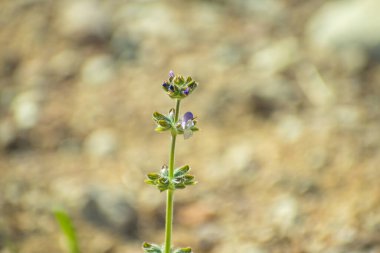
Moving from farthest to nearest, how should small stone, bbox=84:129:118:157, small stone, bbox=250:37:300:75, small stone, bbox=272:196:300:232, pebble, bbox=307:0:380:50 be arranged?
pebble, bbox=307:0:380:50, small stone, bbox=250:37:300:75, small stone, bbox=84:129:118:157, small stone, bbox=272:196:300:232

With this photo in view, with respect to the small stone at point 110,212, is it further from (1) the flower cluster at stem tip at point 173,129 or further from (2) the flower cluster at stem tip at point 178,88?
(2) the flower cluster at stem tip at point 178,88

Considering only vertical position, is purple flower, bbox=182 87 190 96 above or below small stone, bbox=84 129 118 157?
below

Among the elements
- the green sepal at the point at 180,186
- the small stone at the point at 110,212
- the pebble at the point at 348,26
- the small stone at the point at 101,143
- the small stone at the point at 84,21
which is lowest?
the green sepal at the point at 180,186

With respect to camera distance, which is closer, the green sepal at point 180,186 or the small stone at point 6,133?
the green sepal at point 180,186

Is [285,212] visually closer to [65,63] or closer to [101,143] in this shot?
[101,143]

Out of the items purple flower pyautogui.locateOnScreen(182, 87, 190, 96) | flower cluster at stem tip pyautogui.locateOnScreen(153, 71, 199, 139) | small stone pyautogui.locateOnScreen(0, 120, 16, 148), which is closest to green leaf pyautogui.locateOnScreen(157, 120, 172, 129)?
flower cluster at stem tip pyautogui.locateOnScreen(153, 71, 199, 139)

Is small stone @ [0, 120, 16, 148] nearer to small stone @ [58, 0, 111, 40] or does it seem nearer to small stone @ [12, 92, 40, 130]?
small stone @ [12, 92, 40, 130]

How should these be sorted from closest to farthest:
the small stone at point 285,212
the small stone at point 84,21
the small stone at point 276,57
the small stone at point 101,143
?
1. the small stone at point 285,212
2. the small stone at point 101,143
3. the small stone at point 276,57
4. the small stone at point 84,21

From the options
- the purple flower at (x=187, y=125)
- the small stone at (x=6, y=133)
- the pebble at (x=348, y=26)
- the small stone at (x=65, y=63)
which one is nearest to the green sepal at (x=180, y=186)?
the purple flower at (x=187, y=125)
